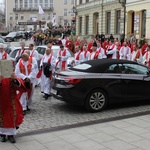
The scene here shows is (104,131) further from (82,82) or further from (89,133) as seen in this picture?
(82,82)

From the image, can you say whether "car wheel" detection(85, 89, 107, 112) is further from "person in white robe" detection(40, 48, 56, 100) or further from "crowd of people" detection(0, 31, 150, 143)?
"person in white robe" detection(40, 48, 56, 100)

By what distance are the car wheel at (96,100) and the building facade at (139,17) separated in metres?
20.6

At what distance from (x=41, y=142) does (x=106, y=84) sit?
10.9 ft

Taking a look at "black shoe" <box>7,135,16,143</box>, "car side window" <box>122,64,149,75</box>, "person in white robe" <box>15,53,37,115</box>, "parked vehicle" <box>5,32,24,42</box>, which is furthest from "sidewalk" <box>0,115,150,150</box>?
"parked vehicle" <box>5,32,24,42</box>

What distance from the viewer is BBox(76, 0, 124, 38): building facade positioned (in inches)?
1444

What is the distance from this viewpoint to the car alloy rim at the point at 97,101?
9.59m

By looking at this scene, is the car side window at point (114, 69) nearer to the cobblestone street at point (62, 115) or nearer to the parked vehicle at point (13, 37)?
the cobblestone street at point (62, 115)

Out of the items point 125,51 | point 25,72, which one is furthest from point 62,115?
point 125,51

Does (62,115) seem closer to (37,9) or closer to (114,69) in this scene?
(114,69)

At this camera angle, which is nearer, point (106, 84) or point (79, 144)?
point (79, 144)

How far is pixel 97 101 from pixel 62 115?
41.2 inches

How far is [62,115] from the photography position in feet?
31.0

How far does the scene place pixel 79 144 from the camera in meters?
6.78

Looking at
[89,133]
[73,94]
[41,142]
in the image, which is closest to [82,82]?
[73,94]
